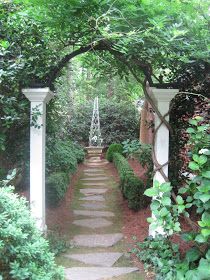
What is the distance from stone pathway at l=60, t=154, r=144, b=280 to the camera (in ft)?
13.3

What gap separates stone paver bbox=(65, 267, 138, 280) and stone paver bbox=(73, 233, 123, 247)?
2.64 feet

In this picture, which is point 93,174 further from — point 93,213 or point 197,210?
point 197,210

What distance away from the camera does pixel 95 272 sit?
4031mm

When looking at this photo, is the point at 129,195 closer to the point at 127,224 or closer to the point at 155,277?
the point at 127,224

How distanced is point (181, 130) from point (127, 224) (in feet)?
5.66

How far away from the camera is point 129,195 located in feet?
20.7

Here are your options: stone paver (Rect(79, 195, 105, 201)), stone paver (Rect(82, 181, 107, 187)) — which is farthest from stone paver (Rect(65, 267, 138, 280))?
stone paver (Rect(82, 181, 107, 187))

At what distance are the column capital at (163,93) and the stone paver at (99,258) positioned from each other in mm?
1987

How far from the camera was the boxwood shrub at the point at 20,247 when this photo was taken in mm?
2199

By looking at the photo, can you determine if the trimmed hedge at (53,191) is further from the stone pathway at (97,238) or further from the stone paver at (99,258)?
the stone paver at (99,258)

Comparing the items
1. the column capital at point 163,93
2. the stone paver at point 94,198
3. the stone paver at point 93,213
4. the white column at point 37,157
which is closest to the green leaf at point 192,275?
the white column at point 37,157

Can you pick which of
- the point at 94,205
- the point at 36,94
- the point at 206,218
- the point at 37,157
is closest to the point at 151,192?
the point at 206,218

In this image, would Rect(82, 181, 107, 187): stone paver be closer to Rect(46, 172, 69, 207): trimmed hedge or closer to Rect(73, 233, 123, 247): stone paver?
Rect(46, 172, 69, 207): trimmed hedge

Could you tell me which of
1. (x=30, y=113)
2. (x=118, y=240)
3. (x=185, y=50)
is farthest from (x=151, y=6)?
(x=118, y=240)
